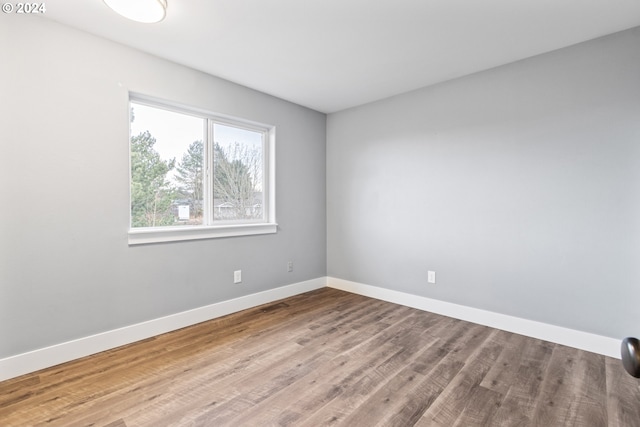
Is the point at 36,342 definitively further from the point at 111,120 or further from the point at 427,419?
the point at 427,419

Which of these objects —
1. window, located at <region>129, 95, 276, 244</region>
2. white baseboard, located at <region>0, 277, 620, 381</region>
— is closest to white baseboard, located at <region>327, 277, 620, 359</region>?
white baseboard, located at <region>0, 277, 620, 381</region>

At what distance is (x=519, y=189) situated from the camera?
266 centimetres

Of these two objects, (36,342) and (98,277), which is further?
(98,277)

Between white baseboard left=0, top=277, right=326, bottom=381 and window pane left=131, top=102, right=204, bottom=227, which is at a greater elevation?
window pane left=131, top=102, right=204, bottom=227

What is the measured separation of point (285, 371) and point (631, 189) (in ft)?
9.39

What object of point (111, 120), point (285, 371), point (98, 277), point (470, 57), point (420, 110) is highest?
point (470, 57)

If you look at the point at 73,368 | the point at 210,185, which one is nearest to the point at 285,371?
the point at 73,368

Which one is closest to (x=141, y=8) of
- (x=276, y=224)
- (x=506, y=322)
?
(x=276, y=224)

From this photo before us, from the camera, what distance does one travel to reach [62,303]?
2148 millimetres

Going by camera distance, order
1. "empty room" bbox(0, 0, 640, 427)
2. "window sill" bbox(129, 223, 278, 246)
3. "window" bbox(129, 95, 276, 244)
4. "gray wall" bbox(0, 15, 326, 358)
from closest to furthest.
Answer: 1. "empty room" bbox(0, 0, 640, 427)
2. "gray wall" bbox(0, 15, 326, 358)
3. "window sill" bbox(129, 223, 278, 246)
4. "window" bbox(129, 95, 276, 244)

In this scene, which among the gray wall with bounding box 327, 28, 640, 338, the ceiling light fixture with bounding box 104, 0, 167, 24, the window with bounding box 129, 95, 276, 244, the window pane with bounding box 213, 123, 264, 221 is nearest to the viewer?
the ceiling light fixture with bounding box 104, 0, 167, 24

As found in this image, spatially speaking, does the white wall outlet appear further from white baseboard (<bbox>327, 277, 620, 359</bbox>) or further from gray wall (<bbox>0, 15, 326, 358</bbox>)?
gray wall (<bbox>0, 15, 326, 358</bbox>)

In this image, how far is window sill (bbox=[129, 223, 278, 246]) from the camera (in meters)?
2.51

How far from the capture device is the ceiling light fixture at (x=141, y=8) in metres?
1.75
